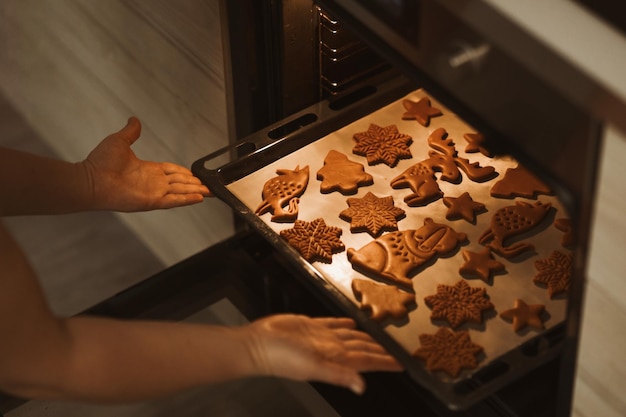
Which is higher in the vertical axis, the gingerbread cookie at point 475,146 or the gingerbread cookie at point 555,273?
the gingerbread cookie at point 475,146

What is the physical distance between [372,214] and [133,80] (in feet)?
1.89

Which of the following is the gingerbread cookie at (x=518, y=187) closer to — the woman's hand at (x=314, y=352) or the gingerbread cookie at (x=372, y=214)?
the gingerbread cookie at (x=372, y=214)

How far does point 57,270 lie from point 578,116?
4.73 feet

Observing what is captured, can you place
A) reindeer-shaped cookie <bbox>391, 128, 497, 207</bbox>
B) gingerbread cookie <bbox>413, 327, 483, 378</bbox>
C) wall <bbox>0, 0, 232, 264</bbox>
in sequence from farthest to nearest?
wall <bbox>0, 0, 232, 264</bbox> < reindeer-shaped cookie <bbox>391, 128, 497, 207</bbox> < gingerbread cookie <bbox>413, 327, 483, 378</bbox>

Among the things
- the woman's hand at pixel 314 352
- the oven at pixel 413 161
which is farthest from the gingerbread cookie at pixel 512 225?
the woman's hand at pixel 314 352

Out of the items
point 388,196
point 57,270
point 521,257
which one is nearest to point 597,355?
point 521,257

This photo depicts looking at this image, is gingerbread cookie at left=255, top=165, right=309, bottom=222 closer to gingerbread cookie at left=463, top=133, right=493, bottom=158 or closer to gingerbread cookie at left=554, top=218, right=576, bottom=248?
gingerbread cookie at left=463, top=133, right=493, bottom=158

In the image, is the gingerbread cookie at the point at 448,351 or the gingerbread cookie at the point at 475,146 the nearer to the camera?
the gingerbread cookie at the point at 448,351

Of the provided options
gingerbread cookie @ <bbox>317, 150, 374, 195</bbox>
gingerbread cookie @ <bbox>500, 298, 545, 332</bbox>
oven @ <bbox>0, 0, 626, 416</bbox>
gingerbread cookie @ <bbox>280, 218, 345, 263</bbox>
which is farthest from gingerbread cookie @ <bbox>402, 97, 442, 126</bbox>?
gingerbread cookie @ <bbox>500, 298, 545, 332</bbox>

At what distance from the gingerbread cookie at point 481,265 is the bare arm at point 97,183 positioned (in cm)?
36

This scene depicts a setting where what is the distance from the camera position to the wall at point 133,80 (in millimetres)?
1558

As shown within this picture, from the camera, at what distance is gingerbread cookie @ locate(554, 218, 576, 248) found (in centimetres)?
136

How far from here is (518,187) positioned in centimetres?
143

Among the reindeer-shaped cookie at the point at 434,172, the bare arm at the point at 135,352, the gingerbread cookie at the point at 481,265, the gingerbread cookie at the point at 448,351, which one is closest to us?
the bare arm at the point at 135,352
